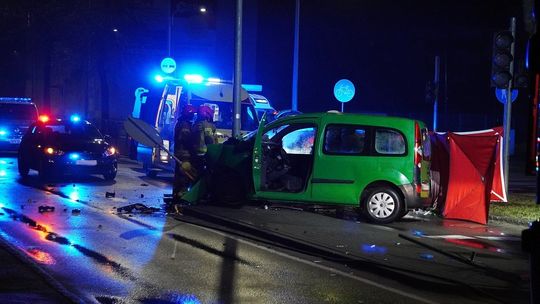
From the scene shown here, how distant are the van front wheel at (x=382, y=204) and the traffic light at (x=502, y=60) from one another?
2.78 metres

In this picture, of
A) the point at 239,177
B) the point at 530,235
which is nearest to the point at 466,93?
the point at 239,177

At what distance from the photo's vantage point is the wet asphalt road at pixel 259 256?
6.95 m

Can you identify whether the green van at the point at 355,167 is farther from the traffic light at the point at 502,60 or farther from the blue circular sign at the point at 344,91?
the blue circular sign at the point at 344,91

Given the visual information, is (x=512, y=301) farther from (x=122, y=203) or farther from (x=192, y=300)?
(x=122, y=203)

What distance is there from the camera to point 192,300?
6.49 metres

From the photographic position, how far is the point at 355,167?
11.5 m

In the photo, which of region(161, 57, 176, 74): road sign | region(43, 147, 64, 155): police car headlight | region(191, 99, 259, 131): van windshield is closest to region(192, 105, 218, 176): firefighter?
region(191, 99, 259, 131): van windshield

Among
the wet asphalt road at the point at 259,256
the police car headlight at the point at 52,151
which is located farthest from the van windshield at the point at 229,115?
the wet asphalt road at the point at 259,256

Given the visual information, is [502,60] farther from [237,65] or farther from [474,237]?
[237,65]

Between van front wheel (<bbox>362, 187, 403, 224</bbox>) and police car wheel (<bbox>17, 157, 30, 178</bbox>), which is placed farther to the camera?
police car wheel (<bbox>17, 157, 30, 178</bbox>)

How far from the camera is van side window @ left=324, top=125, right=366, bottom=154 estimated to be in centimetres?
1162

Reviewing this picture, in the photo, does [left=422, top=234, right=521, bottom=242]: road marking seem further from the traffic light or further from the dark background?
the dark background

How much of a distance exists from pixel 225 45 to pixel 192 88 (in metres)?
26.2

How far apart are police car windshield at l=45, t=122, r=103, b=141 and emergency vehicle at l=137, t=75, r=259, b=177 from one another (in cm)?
167
